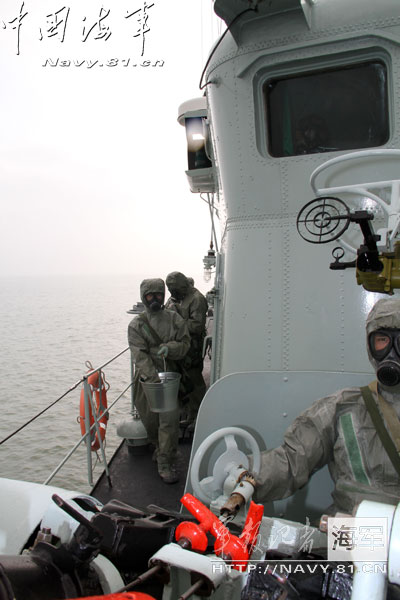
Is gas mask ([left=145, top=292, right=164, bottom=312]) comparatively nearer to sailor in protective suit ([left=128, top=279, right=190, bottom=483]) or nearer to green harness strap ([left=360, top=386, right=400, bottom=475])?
sailor in protective suit ([left=128, top=279, right=190, bottom=483])

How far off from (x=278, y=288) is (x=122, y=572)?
230cm

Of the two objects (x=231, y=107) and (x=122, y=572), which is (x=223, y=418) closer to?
(x=122, y=572)

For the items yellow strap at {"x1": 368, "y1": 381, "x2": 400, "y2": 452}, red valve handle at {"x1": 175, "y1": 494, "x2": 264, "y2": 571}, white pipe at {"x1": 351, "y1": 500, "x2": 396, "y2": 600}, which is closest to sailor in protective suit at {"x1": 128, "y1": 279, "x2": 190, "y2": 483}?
yellow strap at {"x1": 368, "y1": 381, "x2": 400, "y2": 452}

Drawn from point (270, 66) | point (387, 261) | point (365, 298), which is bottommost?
point (365, 298)

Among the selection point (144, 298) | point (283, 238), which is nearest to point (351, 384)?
point (283, 238)

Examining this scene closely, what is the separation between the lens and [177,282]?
19.9 feet

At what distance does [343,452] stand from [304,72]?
2815 millimetres

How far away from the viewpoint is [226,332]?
363 centimetres

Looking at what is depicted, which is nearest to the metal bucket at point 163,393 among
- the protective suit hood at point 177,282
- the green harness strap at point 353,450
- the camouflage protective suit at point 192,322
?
the camouflage protective suit at point 192,322

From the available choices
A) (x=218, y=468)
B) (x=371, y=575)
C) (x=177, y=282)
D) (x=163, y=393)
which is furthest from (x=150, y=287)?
(x=371, y=575)

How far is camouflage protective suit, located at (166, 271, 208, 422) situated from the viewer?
577cm

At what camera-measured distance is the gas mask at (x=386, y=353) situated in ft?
6.36

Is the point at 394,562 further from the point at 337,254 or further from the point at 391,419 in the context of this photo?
the point at 337,254

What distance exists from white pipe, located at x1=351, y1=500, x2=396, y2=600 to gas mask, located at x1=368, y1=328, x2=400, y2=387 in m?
1.09
